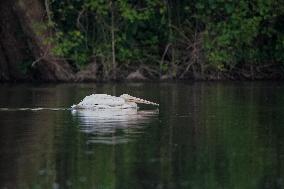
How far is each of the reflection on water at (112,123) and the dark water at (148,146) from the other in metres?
0.02

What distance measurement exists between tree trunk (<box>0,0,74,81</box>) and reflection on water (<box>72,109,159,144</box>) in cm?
1456

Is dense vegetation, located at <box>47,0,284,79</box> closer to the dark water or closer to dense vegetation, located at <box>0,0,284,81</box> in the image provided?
dense vegetation, located at <box>0,0,284,81</box>

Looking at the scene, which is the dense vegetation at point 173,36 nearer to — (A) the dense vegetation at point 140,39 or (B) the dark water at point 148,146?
(A) the dense vegetation at point 140,39

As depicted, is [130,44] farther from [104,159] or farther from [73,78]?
[104,159]

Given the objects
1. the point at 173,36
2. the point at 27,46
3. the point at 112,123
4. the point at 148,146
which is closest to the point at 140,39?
the point at 173,36

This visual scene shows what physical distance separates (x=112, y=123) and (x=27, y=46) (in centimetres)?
1931

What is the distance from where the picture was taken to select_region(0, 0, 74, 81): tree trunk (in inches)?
1471

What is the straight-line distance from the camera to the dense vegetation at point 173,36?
1500 inches

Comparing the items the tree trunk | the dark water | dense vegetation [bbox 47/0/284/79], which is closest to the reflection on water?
the dark water

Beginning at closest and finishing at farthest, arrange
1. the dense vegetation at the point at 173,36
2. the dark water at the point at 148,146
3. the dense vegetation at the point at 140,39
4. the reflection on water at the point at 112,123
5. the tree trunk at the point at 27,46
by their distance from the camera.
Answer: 1. the dark water at the point at 148,146
2. the reflection on water at the point at 112,123
3. the tree trunk at the point at 27,46
4. the dense vegetation at the point at 140,39
5. the dense vegetation at the point at 173,36

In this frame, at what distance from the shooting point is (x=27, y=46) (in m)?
39.2

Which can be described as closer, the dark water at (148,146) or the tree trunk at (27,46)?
the dark water at (148,146)

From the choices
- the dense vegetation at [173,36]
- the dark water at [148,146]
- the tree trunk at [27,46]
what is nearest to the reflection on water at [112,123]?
the dark water at [148,146]

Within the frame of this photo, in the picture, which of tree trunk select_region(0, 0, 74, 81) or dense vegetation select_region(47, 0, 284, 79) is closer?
tree trunk select_region(0, 0, 74, 81)
